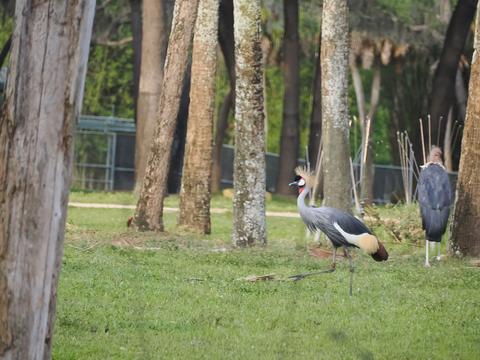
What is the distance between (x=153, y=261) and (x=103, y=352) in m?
6.00

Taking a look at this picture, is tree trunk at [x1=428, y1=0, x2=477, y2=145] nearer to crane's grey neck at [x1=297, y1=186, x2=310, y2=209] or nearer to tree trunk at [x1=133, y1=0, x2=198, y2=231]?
tree trunk at [x1=133, y1=0, x2=198, y2=231]

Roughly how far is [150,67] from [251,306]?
18.4m

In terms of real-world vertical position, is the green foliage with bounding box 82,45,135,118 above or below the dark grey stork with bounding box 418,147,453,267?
above

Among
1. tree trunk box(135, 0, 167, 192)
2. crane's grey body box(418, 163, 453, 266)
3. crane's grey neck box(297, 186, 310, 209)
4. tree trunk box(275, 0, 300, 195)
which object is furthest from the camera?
tree trunk box(275, 0, 300, 195)

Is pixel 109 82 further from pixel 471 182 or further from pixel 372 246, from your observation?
pixel 372 246

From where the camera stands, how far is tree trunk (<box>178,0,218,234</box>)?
2027cm

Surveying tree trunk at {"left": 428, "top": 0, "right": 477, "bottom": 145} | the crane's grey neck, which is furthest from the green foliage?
the crane's grey neck

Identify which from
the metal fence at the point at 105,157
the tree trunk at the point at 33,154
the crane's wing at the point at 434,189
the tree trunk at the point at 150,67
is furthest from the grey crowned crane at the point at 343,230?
the metal fence at the point at 105,157

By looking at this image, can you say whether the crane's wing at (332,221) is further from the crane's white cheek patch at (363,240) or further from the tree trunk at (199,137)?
the tree trunk at (199,137)

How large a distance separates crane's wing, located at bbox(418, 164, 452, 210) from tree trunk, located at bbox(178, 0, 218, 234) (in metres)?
3.84

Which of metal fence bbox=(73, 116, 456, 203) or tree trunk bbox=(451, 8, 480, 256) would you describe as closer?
tree trunk bbox=(451, 8, 480, 256)

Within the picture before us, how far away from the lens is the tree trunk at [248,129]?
18047mm

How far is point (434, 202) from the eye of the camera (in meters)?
17.7

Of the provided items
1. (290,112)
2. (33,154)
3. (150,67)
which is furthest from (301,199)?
(290,112)
